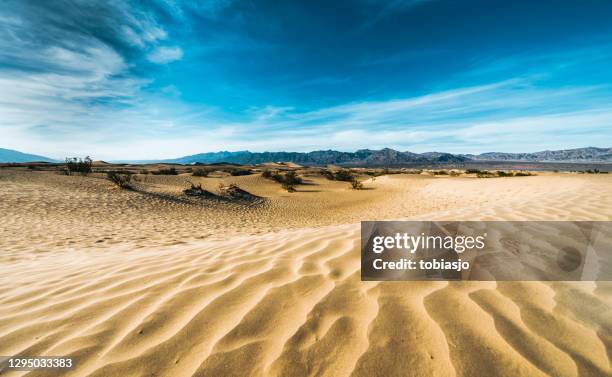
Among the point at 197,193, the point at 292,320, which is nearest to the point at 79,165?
the point at 197,193

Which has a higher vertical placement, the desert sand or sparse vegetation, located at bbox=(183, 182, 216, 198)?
the desert sand

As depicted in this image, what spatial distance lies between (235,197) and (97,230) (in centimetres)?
730

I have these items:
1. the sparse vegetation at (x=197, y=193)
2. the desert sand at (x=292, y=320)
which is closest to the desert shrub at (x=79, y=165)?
the sparse vegetation at (x=197, y=193)

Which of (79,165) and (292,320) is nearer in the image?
(292,320)

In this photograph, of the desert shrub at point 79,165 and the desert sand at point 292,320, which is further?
the desert shrub at point 79,165

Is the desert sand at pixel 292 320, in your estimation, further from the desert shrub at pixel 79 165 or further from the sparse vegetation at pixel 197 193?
the desert shrub at pixel 79 165

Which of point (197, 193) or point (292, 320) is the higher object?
point (292, 320)

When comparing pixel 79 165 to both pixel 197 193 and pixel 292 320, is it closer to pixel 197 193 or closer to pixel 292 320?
pixel 197 193

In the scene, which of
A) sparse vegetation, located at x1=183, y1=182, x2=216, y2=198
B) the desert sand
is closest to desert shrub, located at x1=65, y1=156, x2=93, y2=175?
sparse vegetation, located at x1=183, y1=182, x2=216, y2=198

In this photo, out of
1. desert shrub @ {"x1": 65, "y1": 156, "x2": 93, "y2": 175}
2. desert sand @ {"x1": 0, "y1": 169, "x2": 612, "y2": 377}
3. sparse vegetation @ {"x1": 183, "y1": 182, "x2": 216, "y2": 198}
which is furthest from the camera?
desert shrub @ {"x1": 65, "y1": 156, "x2": 93, "y2": 175}

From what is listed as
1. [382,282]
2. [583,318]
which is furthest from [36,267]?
[583,318]

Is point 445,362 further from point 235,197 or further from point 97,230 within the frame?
point 235,197

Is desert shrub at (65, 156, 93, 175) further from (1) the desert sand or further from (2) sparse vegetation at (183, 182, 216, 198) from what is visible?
(1) the desert sand

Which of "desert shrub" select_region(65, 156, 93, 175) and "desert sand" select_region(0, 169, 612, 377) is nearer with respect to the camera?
"desert sand" select_region(0, 169, 612, 377)
